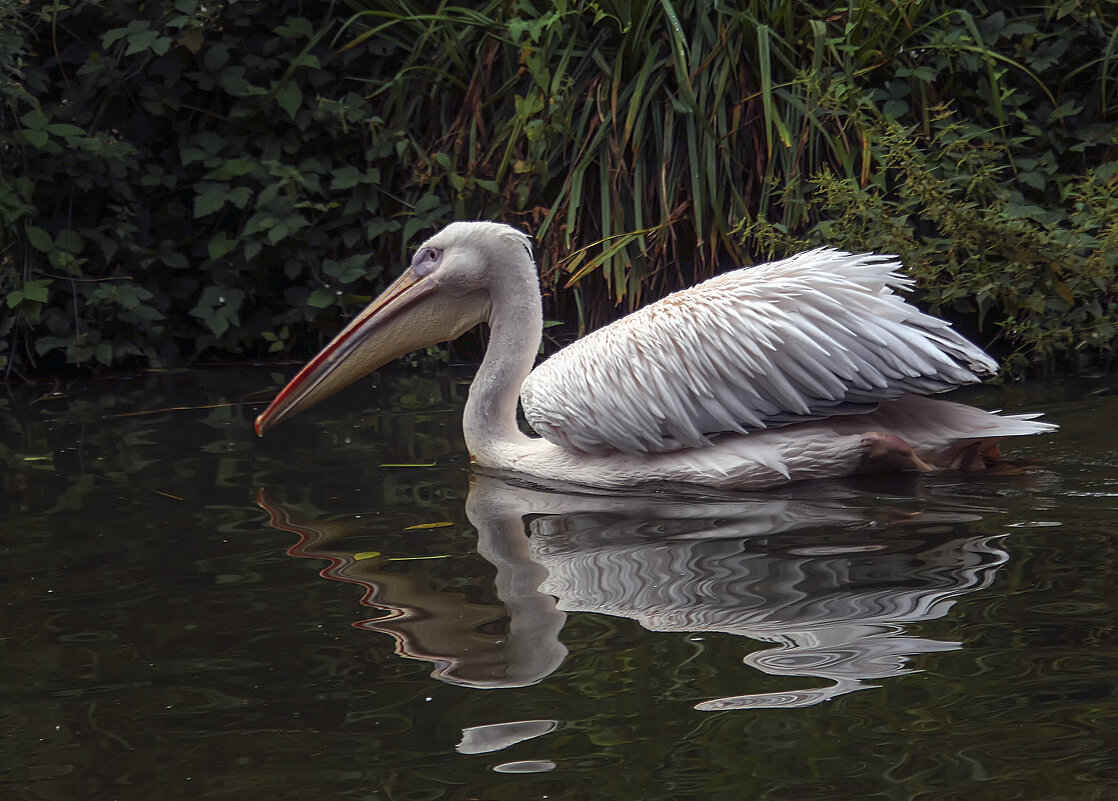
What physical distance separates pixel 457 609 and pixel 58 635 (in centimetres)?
83

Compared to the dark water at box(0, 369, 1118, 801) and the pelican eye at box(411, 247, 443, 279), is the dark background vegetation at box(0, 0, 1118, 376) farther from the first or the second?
the dark water at box(0, 369, 1118, 801)

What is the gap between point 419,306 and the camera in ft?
14.8

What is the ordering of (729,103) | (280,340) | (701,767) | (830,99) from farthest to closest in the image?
(280,340) < (729,103) < (830,99) < (701,767)

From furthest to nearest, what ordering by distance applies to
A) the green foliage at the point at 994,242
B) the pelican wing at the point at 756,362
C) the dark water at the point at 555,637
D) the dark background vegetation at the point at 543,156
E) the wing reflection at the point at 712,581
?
1. the dark background vegetation at the point at 543,156
2. the green foliage at the point at 994,242
3. the pelican wing at the point at 756,362
4. the wing reflection at the point at 712,581
5. the dark water at the point at 555,637

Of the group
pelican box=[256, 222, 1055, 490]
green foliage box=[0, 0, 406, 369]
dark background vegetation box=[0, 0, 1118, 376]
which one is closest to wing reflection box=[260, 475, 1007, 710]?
pelican box=[256, 222, 1055, 490]

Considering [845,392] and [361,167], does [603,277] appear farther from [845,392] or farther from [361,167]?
[845,392]

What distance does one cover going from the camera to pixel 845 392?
3752 mm

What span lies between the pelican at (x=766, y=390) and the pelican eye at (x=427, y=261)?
0.59 meters

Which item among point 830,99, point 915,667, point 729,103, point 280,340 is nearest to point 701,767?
point 915,667

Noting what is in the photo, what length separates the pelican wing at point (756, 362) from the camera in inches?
148

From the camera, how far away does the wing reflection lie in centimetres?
248

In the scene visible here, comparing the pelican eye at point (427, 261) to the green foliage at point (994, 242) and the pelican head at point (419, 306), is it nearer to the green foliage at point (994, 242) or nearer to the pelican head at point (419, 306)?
the pelican head at point (419, 306)

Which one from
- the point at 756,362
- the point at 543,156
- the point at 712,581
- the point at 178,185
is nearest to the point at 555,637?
the point at 712,581

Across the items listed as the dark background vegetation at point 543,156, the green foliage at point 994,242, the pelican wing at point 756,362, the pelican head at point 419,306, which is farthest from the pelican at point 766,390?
the dark background vegetation at point 543,156
